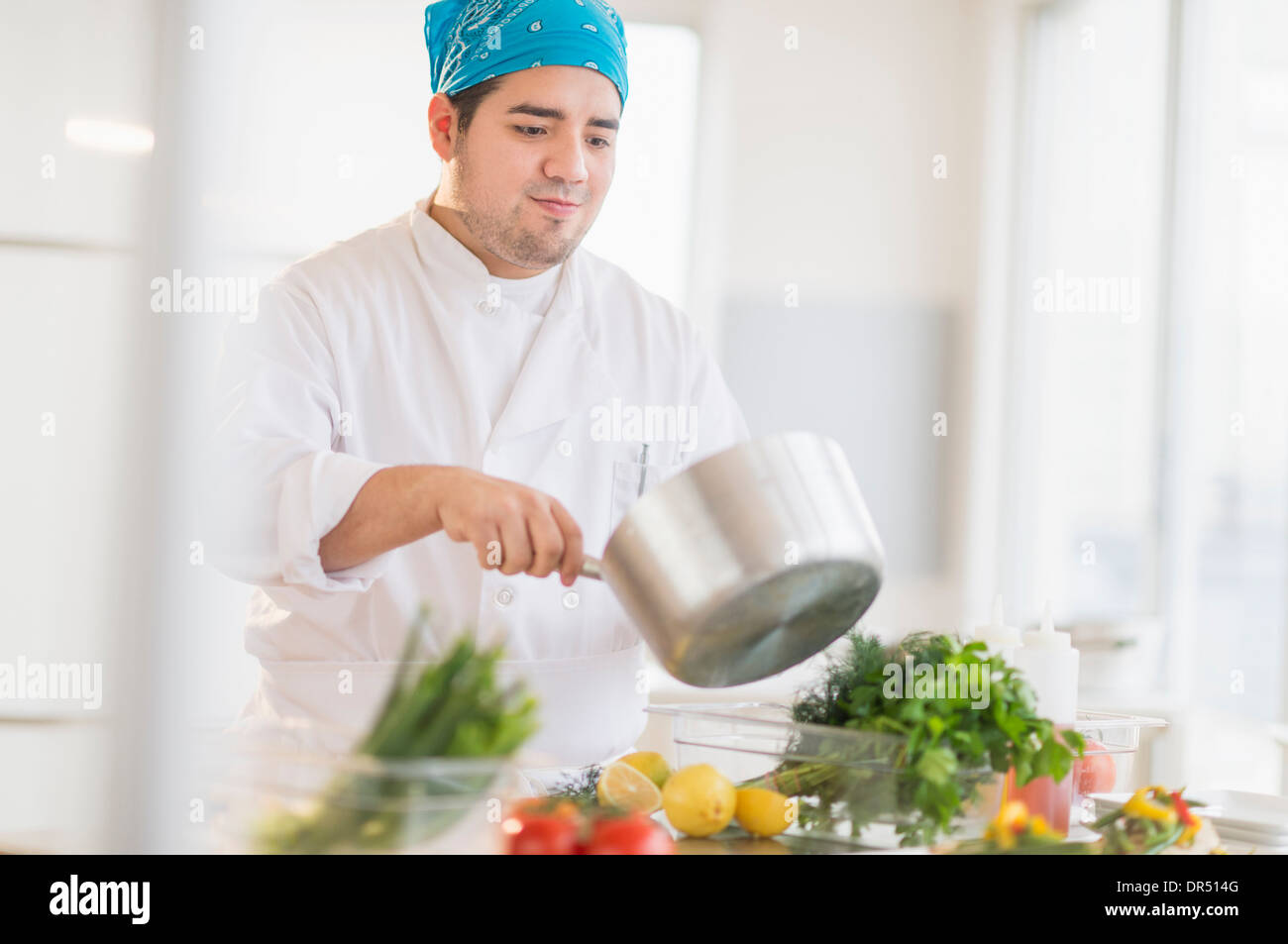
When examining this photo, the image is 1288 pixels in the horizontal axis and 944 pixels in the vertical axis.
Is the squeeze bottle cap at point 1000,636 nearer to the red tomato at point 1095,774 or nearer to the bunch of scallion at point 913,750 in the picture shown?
the bunch of scallion at point 913,750

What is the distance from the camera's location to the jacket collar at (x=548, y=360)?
153 centimetres

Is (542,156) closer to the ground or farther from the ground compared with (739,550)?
farther from the ground

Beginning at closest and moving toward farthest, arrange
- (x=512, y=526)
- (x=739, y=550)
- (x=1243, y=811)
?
(x=739, y=550)
(x=512, y=526)
(x=1243, y=811)

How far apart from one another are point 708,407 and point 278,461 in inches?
26.6

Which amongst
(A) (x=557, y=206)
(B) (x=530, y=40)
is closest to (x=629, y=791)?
(A) (x=557, y=206)

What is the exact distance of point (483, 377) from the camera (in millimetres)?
1561

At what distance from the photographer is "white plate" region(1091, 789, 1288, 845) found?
115 centimetres

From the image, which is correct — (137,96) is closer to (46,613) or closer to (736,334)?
(46,613)

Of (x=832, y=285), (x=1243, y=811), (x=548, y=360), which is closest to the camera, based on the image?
(x=1243, y=811)

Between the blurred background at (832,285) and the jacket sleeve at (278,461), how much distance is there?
1286 mm

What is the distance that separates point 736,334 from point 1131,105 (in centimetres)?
123

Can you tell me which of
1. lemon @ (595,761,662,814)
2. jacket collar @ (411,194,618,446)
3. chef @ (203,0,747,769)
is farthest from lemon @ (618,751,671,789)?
jacket collar @ (411,194,618,446)

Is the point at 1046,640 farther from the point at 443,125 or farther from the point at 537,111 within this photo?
the point at 443,125
